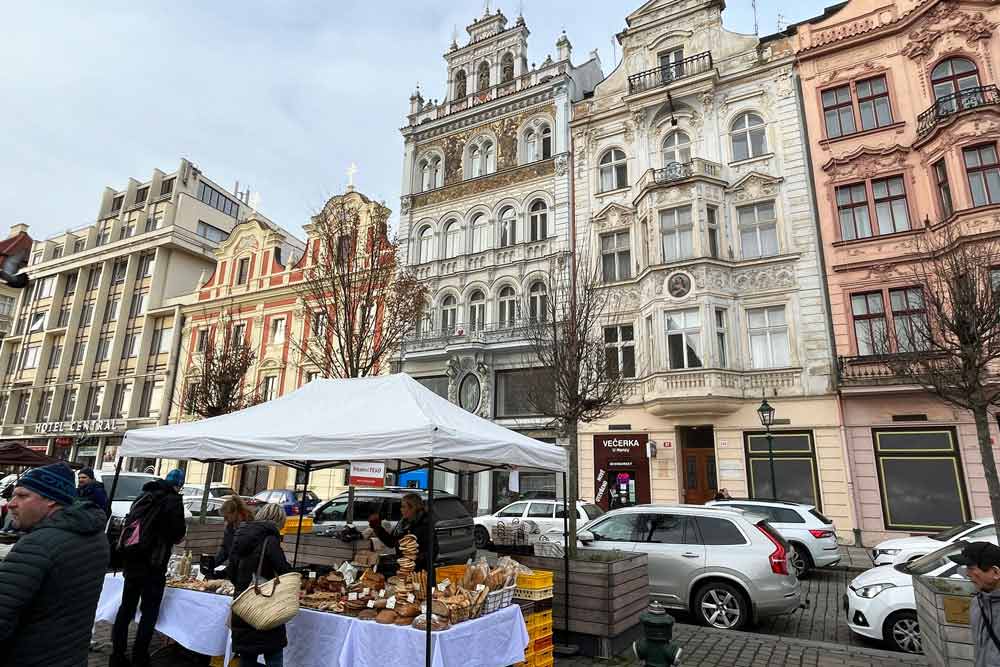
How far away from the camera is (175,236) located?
40188 mm

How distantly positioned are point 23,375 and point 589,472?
48.0 m

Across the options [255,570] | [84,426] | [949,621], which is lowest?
[949,621]

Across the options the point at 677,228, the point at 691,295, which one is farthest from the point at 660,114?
the point at 691,295

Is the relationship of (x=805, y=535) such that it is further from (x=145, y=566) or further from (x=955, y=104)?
(x=955, y=104)

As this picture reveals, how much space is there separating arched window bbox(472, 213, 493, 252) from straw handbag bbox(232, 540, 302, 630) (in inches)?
902

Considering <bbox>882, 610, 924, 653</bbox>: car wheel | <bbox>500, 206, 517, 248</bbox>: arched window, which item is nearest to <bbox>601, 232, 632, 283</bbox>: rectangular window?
<bbox>500, 206, 517, 248</bbox>: arched window

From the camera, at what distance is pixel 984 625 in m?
3.63

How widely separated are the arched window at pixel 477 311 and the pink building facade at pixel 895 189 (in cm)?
1409

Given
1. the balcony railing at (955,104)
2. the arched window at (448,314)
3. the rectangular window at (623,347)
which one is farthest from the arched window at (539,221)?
the balcony railing at (955,104)

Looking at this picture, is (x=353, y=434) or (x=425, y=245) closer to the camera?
(x=353, y=434)

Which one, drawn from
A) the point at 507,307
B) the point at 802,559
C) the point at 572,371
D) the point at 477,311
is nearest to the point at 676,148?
the point at 507,307

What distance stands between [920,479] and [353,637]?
18.7 meters

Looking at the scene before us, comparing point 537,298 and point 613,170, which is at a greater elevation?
point 613,170

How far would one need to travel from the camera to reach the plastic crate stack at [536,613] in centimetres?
586
